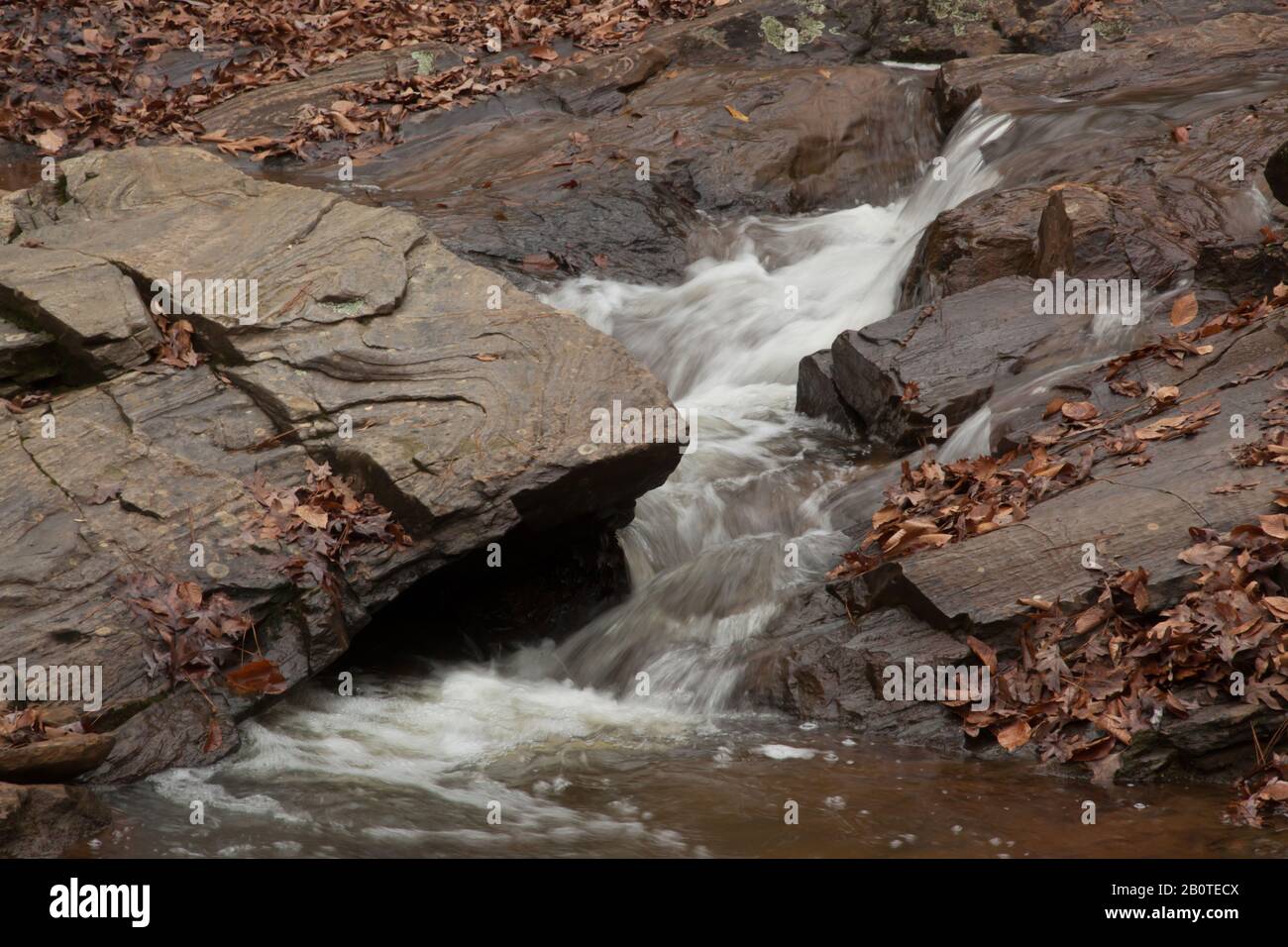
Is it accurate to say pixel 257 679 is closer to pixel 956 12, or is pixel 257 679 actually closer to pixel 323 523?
pixel 323 523

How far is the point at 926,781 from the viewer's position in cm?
490

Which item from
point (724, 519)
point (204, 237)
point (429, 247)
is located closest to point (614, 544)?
point (724, 519)

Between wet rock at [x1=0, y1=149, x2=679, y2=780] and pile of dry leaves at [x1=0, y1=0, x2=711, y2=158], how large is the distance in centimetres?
556

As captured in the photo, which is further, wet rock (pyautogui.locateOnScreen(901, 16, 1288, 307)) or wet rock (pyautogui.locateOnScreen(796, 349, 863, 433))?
wet rock (pyautogui.locateOnScreen(796, 349, 863, 433))

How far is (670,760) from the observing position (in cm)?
529

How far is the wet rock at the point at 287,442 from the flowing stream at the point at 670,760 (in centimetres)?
47

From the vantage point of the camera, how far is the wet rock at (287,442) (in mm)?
5230

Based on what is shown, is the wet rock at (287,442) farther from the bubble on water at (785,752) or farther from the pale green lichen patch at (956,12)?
the pale green lichen patch at (956,12)

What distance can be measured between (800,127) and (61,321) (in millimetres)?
7383

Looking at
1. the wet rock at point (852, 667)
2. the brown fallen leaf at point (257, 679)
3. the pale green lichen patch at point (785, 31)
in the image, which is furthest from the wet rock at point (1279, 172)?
the pale green lichen patch at point (785, 31)

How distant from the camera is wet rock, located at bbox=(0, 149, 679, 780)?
5230mm

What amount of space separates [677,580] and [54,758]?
3.41m

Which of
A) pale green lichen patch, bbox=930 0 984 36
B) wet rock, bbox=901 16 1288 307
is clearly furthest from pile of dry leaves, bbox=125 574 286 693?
pale green lichen patch, bbox=930 0 984 36

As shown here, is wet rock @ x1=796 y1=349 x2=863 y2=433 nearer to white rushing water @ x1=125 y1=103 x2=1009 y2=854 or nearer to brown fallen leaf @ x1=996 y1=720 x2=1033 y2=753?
white rushing water @ x1=125 y1=103 x2=1009 y2=854
